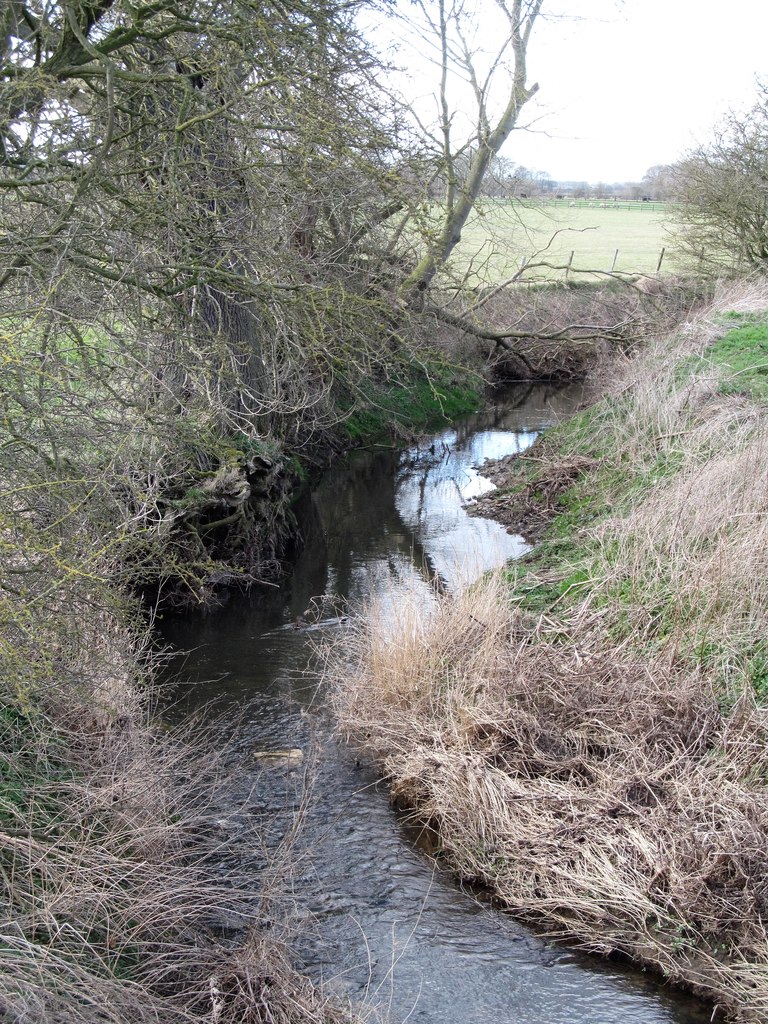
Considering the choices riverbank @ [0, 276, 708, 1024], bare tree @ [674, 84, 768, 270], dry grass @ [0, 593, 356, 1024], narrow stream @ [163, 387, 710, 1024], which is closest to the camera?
dry grass @ [0, 593, 356, 1024]

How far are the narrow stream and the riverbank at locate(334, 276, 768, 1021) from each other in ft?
0.83

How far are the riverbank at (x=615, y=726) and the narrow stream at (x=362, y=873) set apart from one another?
25cm

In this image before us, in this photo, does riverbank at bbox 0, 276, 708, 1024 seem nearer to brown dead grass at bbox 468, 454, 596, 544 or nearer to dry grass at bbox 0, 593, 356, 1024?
dry grass at bbox 0, 593, 356, 1024

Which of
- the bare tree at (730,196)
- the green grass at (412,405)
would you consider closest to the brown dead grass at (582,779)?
the green grass at (412,405)

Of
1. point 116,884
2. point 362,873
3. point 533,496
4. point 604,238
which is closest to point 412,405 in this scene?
point 533,496

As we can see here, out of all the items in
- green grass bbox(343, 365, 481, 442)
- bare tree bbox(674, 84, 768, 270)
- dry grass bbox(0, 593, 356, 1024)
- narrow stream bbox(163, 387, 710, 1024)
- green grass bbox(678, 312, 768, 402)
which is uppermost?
bare tree bbox(674, 84, 768, 270)

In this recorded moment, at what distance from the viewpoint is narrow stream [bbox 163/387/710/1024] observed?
194 inches

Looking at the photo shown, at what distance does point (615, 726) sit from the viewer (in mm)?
6406

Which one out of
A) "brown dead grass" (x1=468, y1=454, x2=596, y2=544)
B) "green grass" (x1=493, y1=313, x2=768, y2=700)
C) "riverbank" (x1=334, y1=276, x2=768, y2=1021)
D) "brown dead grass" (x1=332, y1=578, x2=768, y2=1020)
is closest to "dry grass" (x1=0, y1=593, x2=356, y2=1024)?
"brown dead grass" (x1=332, y1=578, x2=768, y2=1020)

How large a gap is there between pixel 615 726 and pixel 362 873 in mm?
2012

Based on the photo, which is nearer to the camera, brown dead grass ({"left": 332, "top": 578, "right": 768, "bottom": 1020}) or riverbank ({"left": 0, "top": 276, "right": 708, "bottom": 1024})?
riverbank ({"left": 0, "top": 276, "right": 708, "bottom": 1024})

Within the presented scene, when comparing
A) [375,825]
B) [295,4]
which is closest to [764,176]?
[295,4]

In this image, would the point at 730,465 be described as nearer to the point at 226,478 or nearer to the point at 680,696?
the point at 680,696

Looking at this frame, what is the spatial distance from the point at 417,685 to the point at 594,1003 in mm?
2875
